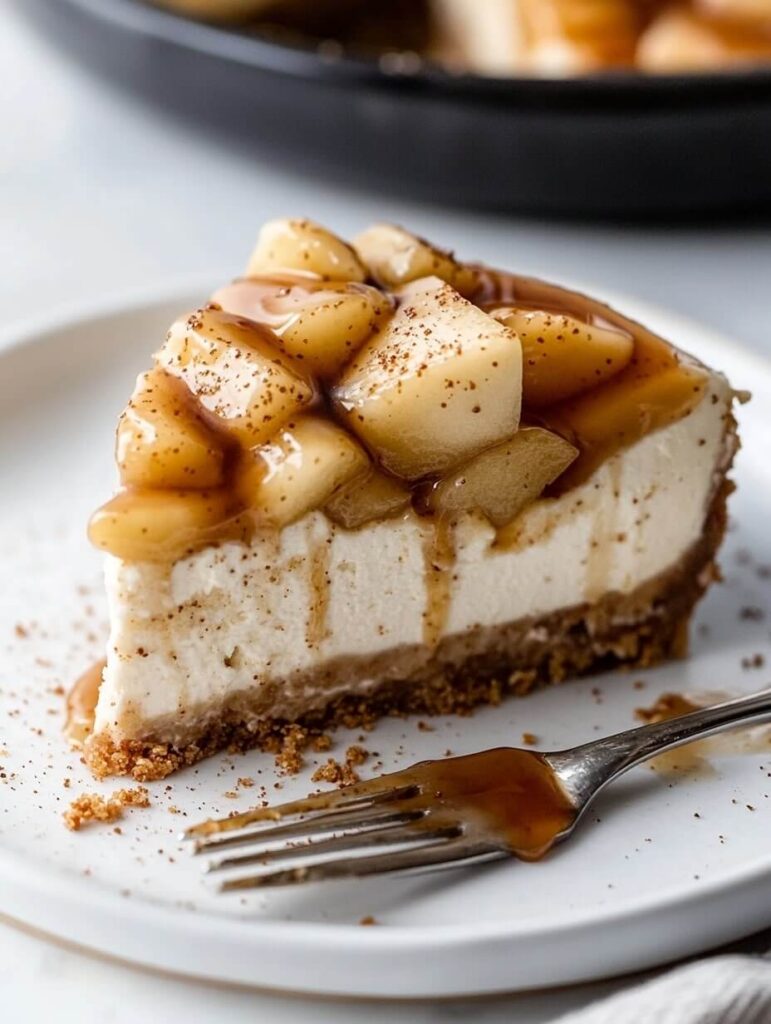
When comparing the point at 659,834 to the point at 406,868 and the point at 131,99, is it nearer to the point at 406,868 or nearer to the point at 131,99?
the point at 406,868

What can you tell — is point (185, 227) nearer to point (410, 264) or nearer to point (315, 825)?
point (410, 264)

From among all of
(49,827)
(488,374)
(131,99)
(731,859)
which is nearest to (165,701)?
(49,827)

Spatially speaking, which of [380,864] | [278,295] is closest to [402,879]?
[380,864]

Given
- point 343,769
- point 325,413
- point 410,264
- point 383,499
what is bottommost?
point 343,769

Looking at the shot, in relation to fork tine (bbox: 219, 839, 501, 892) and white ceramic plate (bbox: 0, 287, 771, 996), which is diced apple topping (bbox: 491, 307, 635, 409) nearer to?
white ceramic plate (bbox: 0, 287, 771, 996)

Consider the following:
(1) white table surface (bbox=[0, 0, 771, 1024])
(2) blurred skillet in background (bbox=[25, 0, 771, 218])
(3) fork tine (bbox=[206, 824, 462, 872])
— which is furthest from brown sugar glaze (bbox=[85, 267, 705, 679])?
(2) blurred skillet in background (bbox=[25, 0, 771, 218])

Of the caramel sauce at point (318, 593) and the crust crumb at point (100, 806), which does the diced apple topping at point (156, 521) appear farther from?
the crust crumb at point (100, 806)

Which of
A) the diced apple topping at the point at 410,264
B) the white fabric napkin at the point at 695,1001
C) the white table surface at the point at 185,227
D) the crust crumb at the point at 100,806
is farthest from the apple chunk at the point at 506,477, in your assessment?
the white table surface at the point at 185,227
